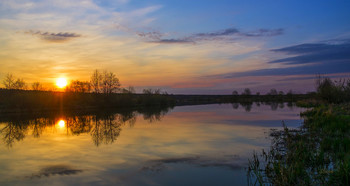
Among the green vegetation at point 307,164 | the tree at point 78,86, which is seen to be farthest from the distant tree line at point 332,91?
the tree at point 78,86

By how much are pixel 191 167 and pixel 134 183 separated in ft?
6.43

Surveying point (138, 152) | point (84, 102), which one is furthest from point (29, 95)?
point (138, 152)

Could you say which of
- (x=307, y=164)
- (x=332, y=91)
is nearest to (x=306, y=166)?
(x=307, y=164)

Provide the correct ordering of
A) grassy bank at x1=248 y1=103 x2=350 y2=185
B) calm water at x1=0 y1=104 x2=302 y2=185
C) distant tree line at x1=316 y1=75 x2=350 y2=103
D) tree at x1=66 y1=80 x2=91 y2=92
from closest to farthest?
grassy bank at x1=248 y1=103 x2=350 y2=185, calm water at x1=0 y1=104 x2=302 y2=185, distant tree line at x1=316 y1=75 x2=350 y2=103, tree at x1=66 y1=80 x2=91 y2=92

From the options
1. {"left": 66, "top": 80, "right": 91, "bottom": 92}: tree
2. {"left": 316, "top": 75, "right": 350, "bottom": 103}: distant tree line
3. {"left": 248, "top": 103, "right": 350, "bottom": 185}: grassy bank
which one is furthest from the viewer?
{"left": 66, "top": 80, "right": 91, "bottom": 92}: tree

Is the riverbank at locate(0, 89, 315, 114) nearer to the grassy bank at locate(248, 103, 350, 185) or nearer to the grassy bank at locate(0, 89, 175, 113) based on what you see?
the grassy bank at locate(0, 89, 175, 113)

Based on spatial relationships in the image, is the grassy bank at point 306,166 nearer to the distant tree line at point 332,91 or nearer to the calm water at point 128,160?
the calm water at point 128,160

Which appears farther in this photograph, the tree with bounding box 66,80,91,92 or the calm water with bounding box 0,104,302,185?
the tree with bounding box 66,80,91,92

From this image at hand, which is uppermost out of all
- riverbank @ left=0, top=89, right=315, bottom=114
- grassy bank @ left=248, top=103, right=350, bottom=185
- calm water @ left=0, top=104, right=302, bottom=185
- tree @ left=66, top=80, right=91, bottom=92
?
tree @ left=66, top=80, right=91, bottom=92

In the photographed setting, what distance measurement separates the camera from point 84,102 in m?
43.5

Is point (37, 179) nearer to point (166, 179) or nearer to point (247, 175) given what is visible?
point (166, 179)

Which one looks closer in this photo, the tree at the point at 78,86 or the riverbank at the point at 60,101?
the riverbank at the point at 60,101

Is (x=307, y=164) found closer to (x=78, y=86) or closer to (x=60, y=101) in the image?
(x=60, y=101)

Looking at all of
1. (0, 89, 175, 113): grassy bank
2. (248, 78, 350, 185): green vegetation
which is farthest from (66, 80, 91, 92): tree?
(248, 78, 350, 185): green vegetation
